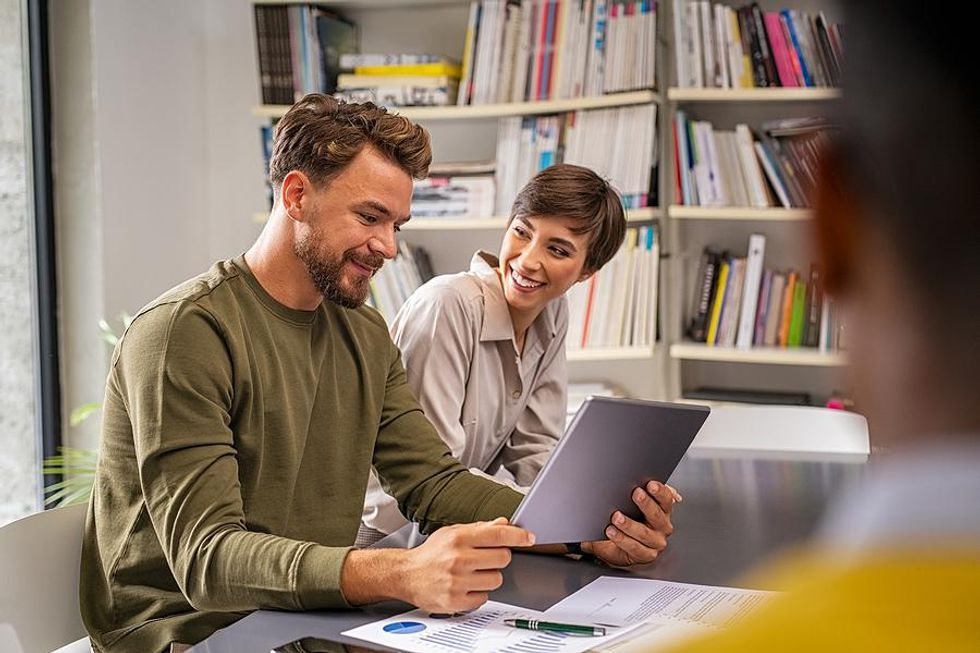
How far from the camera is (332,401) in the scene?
1.69 m

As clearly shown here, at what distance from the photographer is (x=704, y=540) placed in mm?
1672

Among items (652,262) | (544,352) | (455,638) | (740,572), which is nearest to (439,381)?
(544,352)

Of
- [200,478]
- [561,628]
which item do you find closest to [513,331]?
[200,478]

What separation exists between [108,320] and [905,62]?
3263 millimetres

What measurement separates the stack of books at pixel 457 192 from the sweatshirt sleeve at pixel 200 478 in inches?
81.7

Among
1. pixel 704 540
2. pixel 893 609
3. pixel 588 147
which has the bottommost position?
pixel 704 540

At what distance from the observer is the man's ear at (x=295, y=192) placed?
66.7 inches

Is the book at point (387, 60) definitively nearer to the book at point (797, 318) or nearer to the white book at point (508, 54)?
the white book at point (508, 54)

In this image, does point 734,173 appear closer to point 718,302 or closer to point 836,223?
point 718,302

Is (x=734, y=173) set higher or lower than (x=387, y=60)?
lower

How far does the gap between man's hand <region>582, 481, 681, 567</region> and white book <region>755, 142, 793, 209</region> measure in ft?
6.31

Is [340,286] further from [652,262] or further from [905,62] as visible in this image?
[652,262]

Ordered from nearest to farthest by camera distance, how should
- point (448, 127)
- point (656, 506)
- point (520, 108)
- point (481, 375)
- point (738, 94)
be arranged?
point (656, 506) → point (481, 375) → point (738, 94) → point (520, 108) → point (448, 127)

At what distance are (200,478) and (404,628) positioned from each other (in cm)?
34
